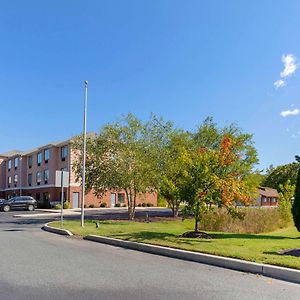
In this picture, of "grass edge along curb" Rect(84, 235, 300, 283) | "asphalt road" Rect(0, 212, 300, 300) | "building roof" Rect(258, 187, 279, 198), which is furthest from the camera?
"building roof" Rect(258, 187, 279, 198)

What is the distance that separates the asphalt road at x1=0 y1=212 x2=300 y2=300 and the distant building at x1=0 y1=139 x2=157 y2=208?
3493 centimetres

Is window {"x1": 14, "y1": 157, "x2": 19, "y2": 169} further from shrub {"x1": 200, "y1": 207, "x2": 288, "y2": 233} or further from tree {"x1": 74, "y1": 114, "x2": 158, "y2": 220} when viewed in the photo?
shrub {"x1": 200, "y1": 207, "x2": 288, "y2": 233}

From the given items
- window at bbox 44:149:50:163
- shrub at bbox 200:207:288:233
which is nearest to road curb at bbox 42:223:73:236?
shrub at bbox 200:207:288:233

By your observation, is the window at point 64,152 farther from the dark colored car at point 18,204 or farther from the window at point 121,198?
the window at point 121,198

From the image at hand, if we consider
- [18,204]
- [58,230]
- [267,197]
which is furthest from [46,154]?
[267,197]

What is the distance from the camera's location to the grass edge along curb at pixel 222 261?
8.17 metres

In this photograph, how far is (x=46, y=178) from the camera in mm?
55344

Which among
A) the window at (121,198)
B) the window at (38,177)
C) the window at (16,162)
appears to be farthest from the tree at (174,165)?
the window at (16,162)

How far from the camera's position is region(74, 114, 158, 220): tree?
24984mm

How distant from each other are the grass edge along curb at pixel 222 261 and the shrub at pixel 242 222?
26.2 ft

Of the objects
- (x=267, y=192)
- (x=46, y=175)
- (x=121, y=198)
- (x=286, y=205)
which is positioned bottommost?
(x=121, y=198)

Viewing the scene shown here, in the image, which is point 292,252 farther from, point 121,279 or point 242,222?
point 242,222

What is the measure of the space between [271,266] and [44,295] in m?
4.80

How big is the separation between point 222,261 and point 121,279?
285cm
